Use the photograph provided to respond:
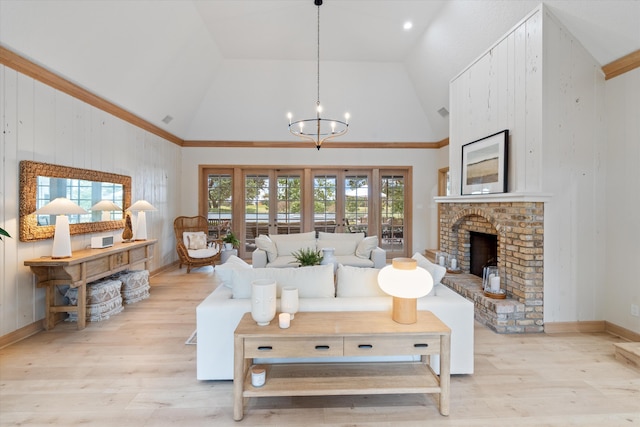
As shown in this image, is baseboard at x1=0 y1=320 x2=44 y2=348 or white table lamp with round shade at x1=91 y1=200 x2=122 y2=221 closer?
baseboard at x1=0 y1=320 x2=44 y2=348

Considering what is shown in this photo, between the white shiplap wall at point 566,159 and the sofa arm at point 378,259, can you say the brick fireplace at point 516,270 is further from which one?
the sofa arm at point 378,259

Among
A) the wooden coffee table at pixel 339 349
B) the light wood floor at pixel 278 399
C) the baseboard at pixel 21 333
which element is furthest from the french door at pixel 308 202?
the wooden coffee table at pixel 339 349

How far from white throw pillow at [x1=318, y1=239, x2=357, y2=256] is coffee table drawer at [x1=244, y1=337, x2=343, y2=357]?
11.2ft

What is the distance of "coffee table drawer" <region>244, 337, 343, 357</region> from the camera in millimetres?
1932

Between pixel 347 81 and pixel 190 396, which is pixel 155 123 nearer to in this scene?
pixel 347 81

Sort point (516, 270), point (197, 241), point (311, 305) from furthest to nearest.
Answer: point (197, 241) < point (516, 270) < point (311, 305)

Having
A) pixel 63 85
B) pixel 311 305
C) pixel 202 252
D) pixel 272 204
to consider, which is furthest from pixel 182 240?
pixel 311 305

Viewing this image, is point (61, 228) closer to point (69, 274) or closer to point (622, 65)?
point (69, 274)

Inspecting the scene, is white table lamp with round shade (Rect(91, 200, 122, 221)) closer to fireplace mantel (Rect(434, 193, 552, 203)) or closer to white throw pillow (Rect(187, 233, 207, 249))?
white throw pillow (Rect(187, 233, 207, 249))

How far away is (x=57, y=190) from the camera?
12.0 ft

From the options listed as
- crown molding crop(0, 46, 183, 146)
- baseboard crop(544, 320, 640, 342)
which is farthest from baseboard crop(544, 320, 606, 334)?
crown molding crop(0, 46, 183, 146)

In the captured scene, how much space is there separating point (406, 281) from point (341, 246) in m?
3.33

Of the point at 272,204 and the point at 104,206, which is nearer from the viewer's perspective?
the point at 104,206

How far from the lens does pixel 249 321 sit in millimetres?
2096
